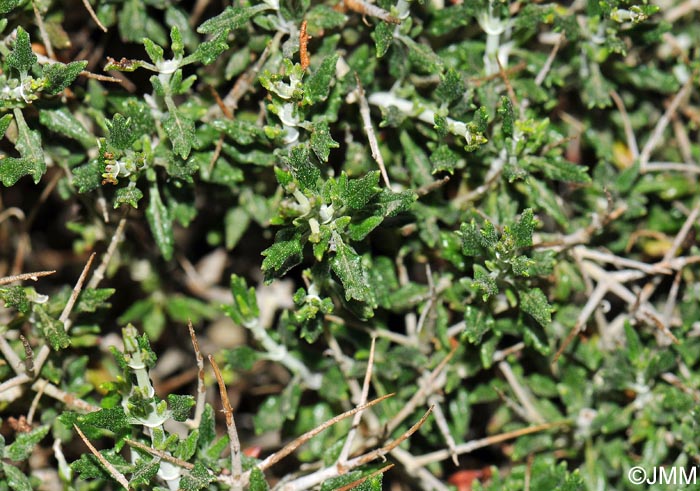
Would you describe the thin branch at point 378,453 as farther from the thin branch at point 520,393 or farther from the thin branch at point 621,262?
the thin branch at point 621,262

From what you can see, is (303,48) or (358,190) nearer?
(358,190)

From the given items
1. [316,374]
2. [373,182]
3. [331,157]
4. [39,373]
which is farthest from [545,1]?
[39,373]

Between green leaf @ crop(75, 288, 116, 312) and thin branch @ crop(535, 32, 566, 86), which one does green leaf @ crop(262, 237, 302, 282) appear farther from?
thin branch @ crop(535, 32, 566, 86)

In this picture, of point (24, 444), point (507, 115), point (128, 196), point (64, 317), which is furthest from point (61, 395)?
point (507, 115)

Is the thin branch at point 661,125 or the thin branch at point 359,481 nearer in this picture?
the thin branch at point 359,481

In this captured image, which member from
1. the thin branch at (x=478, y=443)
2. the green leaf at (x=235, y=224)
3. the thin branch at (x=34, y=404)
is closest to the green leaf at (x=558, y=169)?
the thin branch at (x=478, y=443)

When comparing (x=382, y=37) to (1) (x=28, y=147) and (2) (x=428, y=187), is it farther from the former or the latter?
(1) (x=28, y=147)
